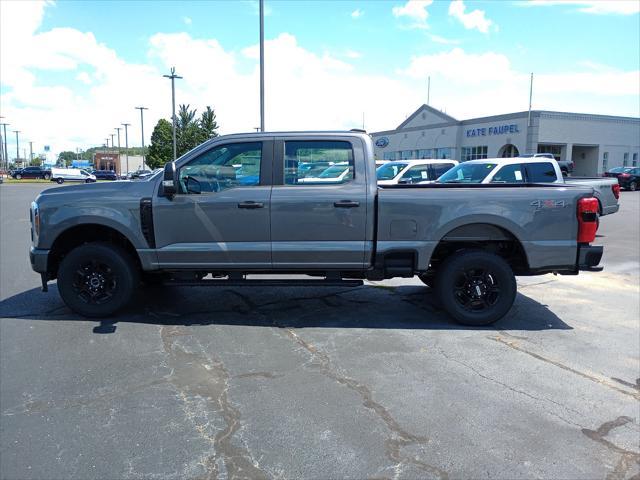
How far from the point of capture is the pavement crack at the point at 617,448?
9.91 ft

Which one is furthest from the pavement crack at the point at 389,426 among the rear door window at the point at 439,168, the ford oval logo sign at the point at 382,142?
the ford oval logo sign at the point at 382,142

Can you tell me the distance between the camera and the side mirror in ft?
17.5

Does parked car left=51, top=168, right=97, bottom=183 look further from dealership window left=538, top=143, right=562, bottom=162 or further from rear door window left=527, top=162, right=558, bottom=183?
rear door window left=527, top=162, right=558, bottom=183

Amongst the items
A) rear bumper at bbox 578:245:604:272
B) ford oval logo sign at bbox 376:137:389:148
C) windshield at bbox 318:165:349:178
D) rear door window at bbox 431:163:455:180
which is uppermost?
ford oval logo sign at bbox 376:137:389:148

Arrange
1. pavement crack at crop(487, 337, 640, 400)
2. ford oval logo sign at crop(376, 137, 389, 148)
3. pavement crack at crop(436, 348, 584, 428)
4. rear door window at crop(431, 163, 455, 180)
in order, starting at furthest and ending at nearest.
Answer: ford oval logo sign at crop(376, 137, 389, 148), rear door window at crop(431, 163, 455, 180), pavement crack at crop(487, 337, 640, 400), pavement crack at crop(436, 348, 584, 428)

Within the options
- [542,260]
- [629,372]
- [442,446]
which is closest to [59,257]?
[442,446]

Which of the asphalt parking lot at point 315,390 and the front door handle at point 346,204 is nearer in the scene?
the asphalt parking lot at point 315,390

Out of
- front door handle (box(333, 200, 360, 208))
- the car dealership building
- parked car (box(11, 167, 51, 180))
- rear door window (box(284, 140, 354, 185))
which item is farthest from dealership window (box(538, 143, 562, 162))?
parked car (box(11, 167, 51, 180))

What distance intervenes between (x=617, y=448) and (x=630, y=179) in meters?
36.0

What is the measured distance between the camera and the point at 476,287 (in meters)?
5.73

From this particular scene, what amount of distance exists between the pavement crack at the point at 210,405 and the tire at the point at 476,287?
2660 millimetres

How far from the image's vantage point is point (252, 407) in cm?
375

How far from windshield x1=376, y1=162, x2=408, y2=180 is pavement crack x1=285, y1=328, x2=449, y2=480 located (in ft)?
48.1

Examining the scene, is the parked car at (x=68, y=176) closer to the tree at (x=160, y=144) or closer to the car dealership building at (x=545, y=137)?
the tree at (x=160, y=144)
